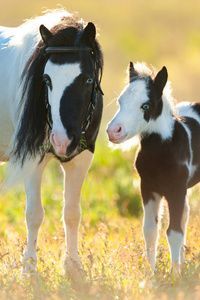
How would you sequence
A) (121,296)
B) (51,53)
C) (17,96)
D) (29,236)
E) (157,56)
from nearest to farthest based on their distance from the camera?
(121,296) → (51,53) → (17,96) → (29,236) → (157,56)

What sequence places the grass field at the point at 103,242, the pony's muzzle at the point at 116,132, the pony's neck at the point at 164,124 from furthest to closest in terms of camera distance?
1. the pony's neck at the point at 164,124
2. the pony's muzzle at the point at 116,132
3. the grass field at the point at 103,242

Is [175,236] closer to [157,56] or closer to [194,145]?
[194,145]

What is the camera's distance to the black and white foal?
14.8 feet

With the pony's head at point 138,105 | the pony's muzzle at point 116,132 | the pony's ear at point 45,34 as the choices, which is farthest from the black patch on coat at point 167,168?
the pony's ear at point 45,34

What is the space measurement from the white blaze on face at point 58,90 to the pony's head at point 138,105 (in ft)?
1.40

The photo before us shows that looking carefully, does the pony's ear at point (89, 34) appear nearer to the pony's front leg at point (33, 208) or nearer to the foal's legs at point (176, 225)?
the pony's front leg at point (33, 208)

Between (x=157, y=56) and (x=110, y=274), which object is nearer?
(x=110, y=274)

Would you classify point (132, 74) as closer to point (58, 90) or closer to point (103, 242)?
point (58, 90)

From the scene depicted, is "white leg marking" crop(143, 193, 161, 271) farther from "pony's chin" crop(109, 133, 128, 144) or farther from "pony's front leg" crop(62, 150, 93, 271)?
"pony's front leg" crop(62, 150, 93, 271)

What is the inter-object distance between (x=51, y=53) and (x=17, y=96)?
59 cm

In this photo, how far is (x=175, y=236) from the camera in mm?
4621

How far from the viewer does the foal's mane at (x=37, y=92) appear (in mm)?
4473

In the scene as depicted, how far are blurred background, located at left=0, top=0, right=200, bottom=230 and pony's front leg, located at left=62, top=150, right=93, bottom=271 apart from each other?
740 millimetres

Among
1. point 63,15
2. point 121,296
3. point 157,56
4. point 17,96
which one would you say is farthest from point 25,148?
point 157,56
